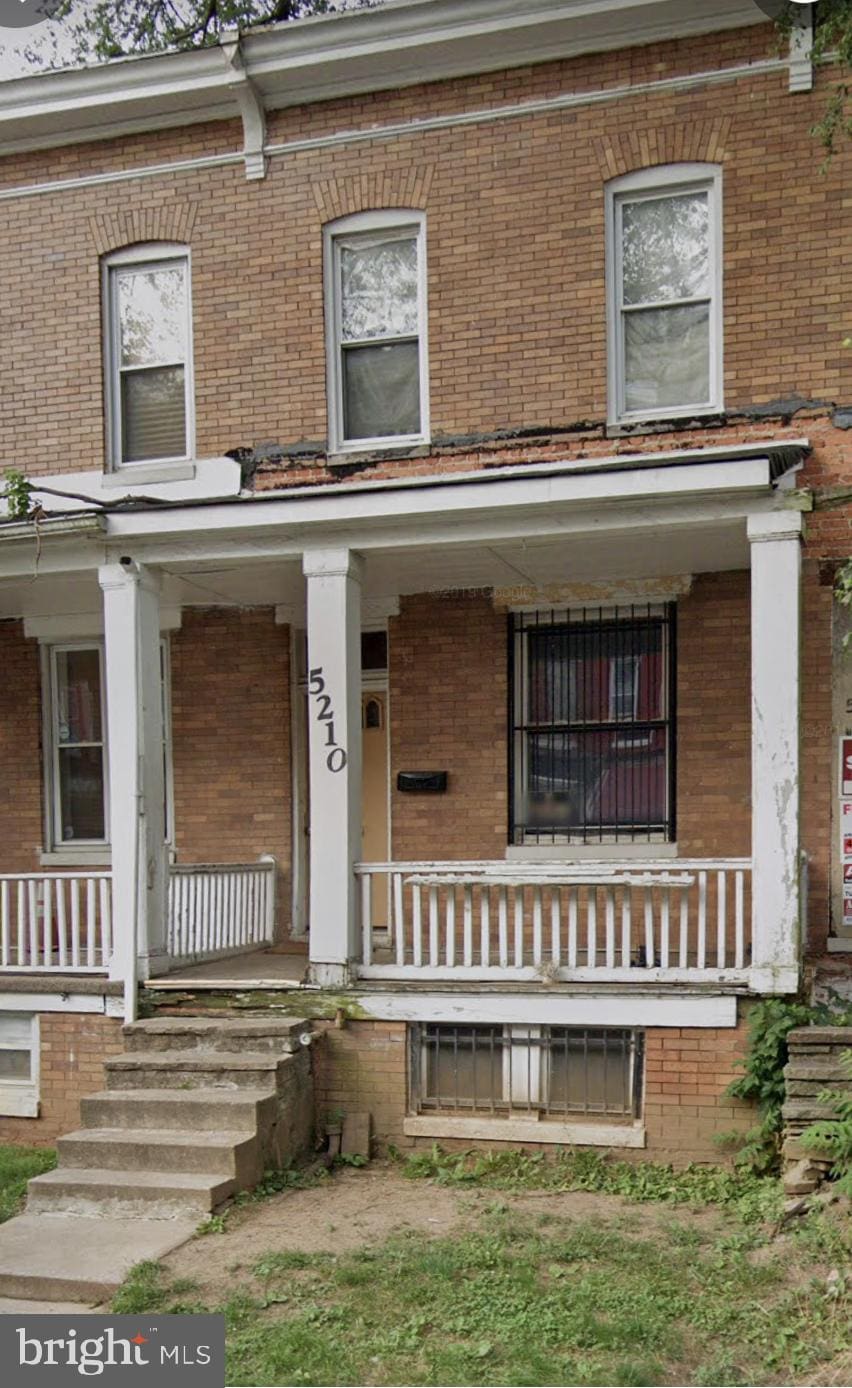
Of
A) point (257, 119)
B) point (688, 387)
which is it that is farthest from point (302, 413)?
point (688, 387)

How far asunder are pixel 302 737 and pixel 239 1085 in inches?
134

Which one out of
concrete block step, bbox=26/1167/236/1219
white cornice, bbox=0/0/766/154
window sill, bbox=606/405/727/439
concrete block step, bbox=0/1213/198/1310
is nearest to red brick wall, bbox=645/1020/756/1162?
concrete block step, bbox=26/1167/236/1219

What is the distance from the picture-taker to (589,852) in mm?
8875

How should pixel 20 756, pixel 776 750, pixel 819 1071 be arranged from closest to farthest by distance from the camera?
pixel 819 1071 < pixel 776 750 < pixel 20 756

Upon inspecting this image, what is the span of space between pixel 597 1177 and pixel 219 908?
349cm

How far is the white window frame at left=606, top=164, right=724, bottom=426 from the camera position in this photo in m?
8.34

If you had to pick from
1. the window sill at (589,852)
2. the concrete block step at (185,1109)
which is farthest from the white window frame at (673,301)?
the concrete block step at (185,1109)

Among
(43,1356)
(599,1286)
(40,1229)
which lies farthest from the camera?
(40,1229)

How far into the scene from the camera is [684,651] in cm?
866

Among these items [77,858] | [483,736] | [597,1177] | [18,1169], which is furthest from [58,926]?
[597,1177]

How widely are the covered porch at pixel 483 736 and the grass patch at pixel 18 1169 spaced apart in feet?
4.20

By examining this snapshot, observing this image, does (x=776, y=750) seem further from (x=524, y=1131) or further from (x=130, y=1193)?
(x=130, y=1193)

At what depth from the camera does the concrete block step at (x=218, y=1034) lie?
7.25m

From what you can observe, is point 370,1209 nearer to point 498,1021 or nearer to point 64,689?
point 498,1021
